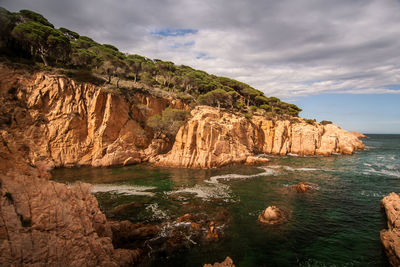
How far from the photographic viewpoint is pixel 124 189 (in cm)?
1795

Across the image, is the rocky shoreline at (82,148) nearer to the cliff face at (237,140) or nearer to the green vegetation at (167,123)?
the cliff face at (237,140)

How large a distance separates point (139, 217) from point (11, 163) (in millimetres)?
7908

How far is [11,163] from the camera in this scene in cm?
614

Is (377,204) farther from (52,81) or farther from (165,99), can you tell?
(52,81)

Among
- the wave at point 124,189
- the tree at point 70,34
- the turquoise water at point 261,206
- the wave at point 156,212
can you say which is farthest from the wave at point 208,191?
the tree at point 70,34

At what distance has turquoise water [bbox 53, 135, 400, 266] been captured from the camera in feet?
29.4

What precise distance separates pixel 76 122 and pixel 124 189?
47.6ft

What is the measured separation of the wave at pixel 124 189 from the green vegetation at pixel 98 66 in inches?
587

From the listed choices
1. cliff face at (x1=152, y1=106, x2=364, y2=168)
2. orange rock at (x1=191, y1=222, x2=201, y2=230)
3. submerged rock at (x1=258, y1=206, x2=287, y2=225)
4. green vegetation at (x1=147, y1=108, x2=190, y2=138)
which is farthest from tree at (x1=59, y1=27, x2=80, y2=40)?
submerged rock at (x1=258, y1=206, x2=287, y2=225)

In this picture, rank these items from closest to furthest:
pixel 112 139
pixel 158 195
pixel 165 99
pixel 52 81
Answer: pixel 158 195 → pixel 52 81 → pixel 112 139 → pixel 165 99

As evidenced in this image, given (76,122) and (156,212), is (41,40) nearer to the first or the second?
(76,122)

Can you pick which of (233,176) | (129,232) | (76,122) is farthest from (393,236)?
(76,122)

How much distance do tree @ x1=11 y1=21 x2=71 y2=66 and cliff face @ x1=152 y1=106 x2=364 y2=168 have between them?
23.4 metres

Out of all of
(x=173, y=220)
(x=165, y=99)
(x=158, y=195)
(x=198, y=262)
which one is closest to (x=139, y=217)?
(x=173, y=220)
